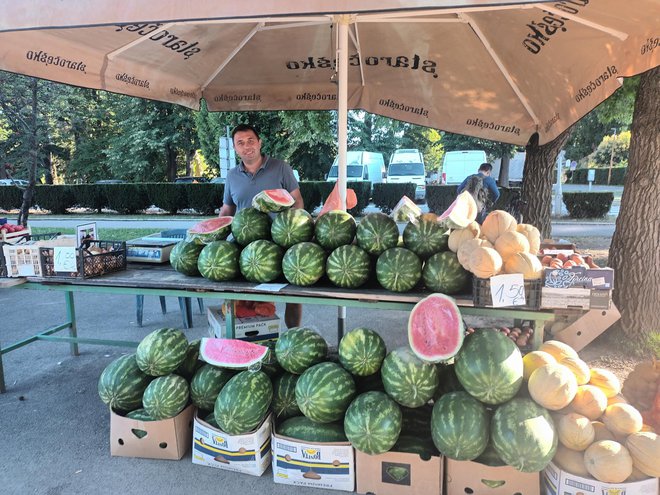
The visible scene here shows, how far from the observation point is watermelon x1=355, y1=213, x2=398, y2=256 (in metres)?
3.09

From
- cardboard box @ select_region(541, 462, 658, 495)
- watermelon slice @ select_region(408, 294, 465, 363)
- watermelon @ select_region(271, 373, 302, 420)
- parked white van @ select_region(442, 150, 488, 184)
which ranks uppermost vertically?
parked white van @ select_region(442, 150, 488, 184)

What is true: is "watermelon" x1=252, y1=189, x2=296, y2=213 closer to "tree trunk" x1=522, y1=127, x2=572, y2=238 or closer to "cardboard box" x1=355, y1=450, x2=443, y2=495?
"cardboard box" x1=355, y1=450, x2=443, y2=495

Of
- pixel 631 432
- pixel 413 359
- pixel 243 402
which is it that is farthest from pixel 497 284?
pixel 243 402

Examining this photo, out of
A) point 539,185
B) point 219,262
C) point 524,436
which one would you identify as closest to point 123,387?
point 219,262

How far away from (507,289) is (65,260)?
3.06 m

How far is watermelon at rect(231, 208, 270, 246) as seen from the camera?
334 cm

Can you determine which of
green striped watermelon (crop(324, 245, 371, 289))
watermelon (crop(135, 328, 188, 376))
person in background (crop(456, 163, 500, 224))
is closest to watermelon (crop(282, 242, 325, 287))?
green striped watermelon (crop(324, 245, 371, 289))

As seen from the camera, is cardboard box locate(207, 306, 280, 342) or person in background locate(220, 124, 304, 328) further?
person in background locate(220, 124, 304, 328)

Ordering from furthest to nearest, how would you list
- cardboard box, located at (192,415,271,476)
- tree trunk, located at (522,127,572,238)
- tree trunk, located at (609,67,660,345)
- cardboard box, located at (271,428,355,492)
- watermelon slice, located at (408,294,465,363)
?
tree trunk, located at (522,127,572,238) → tree trunk, located at (609,67,660,345) → cardboard box, located at (192,415,271,476) → cardboard box, located at (271,428,355,492) → watermelon slice, located at (408,294,465,363)

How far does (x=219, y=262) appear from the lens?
3229 millimetres

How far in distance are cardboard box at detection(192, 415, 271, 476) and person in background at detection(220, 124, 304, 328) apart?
1.63m

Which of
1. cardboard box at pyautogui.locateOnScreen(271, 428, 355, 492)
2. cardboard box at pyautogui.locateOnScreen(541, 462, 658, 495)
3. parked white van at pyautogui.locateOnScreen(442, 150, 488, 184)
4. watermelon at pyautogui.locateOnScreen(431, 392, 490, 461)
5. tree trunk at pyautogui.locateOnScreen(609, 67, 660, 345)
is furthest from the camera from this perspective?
parked white van at pyautogui.locateOnScreen(442, 150, 488, 184)

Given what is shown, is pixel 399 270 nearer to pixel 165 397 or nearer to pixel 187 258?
pixel 187 258

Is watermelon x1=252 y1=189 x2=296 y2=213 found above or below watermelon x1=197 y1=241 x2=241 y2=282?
above
